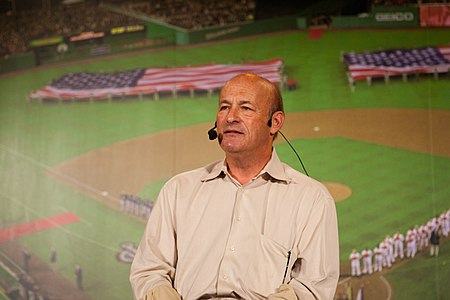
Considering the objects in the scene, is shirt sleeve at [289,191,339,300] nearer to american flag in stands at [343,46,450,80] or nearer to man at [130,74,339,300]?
man at [130,74,339,300]

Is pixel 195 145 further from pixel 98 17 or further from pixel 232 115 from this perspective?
pixel 232 115

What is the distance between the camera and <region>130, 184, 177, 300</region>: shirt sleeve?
217cm

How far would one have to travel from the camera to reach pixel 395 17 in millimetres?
4043

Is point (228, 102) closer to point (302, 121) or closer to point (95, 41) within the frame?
point (302, 121)

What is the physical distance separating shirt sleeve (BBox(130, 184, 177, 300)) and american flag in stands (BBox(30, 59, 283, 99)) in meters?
2.06

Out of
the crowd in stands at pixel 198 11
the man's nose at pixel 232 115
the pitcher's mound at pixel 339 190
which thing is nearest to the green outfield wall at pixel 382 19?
the crowd in stands at pixel 198 11

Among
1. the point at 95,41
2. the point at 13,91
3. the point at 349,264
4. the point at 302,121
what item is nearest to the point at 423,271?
the point at 349,264

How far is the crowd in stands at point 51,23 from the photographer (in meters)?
4.54

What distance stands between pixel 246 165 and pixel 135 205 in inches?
85.7

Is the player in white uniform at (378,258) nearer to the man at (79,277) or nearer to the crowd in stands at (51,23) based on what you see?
the man at (79,277)

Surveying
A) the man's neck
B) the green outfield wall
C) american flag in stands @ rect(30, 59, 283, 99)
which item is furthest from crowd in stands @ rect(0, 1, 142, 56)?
the man's neck

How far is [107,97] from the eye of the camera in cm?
449

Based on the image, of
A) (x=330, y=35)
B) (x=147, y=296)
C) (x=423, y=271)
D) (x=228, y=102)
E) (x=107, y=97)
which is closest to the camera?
(x=147, y=296)

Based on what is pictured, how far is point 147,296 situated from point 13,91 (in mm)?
2874
